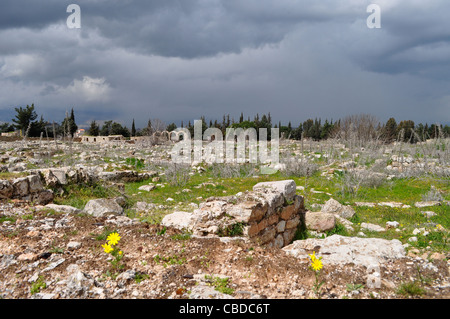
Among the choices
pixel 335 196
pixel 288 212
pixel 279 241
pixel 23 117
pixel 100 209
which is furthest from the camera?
pixel 23 117

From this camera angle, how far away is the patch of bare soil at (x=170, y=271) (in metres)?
3.09

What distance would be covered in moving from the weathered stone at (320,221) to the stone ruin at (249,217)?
0.63m

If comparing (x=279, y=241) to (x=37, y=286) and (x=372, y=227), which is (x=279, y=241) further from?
(x=37, y=286)

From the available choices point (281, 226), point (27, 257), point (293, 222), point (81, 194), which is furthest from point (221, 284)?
point (81, 194)

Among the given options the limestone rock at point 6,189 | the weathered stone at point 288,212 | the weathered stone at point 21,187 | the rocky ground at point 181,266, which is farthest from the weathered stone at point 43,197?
the weathered stone at point 288,212

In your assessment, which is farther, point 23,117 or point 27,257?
point 23,117

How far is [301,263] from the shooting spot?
3727mm

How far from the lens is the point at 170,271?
3480 mm

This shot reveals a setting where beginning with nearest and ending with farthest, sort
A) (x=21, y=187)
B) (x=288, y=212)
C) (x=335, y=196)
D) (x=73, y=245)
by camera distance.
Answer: (x=73, y=245), (x=21, y=187), (x=288, y=212), (x=335, y=196)

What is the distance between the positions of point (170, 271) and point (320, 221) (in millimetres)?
4873

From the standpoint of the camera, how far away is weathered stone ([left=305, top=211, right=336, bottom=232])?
7113mm
